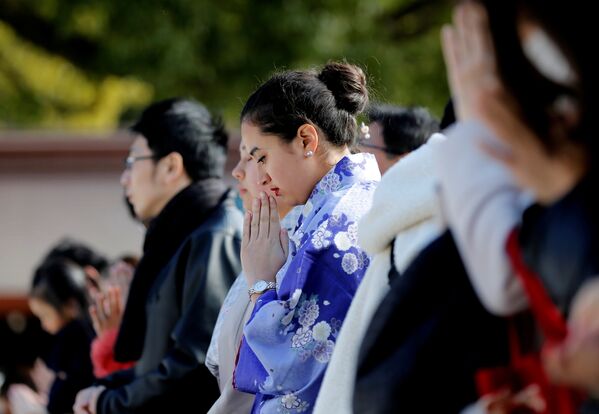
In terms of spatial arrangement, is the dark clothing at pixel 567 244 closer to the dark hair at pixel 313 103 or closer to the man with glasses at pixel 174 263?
the dark hair at pixel 313 103

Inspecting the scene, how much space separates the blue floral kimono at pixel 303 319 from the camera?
119 inches

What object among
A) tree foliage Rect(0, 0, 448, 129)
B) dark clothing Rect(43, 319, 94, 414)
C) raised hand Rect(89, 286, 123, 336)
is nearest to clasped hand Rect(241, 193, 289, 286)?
raised hand Rect(89, 286, 123, 336)

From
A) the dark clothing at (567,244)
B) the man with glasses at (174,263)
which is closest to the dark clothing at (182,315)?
the man with glasses at (174,263)

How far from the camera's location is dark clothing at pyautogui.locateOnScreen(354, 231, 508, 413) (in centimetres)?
207

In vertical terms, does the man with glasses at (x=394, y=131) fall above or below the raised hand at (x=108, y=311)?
above

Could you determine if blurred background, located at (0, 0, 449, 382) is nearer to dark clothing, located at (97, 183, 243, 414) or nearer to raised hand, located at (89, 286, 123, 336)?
raised hand, located at (89, 286, 123, 336)

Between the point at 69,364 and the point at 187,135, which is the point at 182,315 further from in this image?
the point at 69,364

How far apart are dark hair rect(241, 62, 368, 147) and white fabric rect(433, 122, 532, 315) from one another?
144 cm

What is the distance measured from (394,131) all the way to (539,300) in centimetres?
272

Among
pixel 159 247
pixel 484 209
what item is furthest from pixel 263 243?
pixel 159 247

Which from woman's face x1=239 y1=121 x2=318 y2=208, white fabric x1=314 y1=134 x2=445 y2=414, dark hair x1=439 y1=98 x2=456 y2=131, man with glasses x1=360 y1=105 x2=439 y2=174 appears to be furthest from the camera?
man with glasses x1=360 y1=105 x2=439 y2=174

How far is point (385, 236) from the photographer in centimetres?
248

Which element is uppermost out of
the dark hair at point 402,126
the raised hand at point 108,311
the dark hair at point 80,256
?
the dark hair at point 402,126

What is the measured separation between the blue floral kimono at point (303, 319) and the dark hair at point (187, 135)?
1.82 meters
